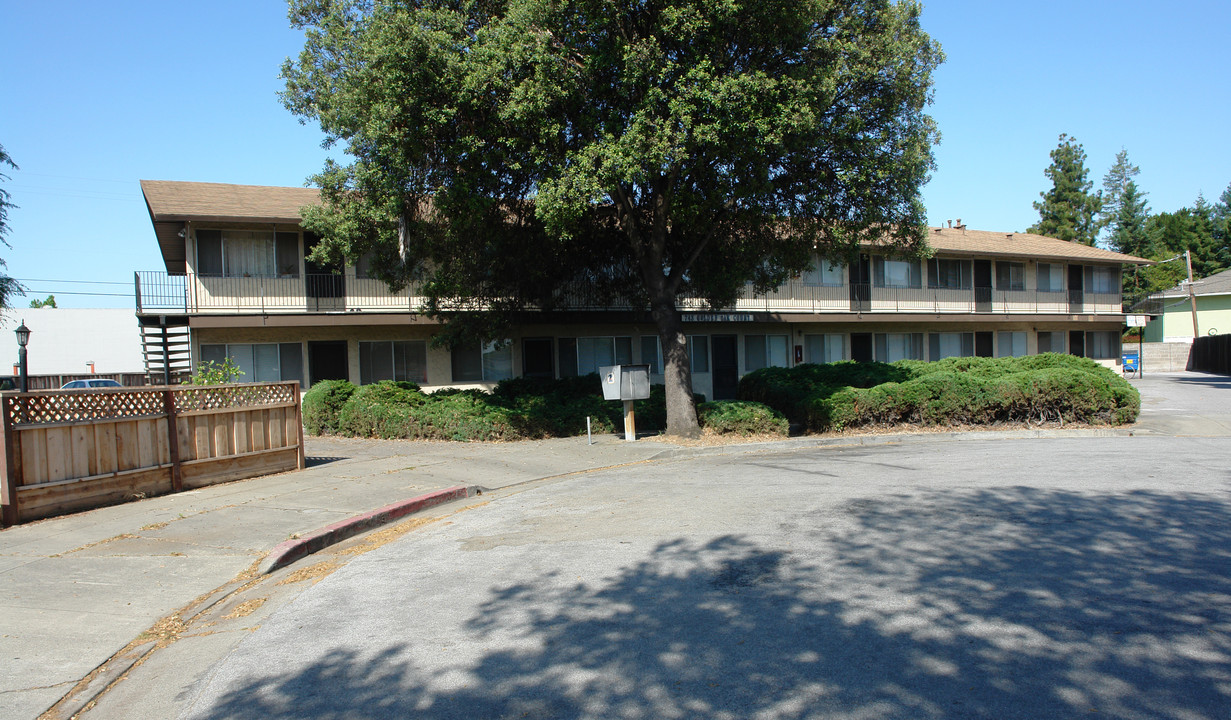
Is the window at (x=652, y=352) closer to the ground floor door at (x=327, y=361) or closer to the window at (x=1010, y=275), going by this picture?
the ground floor door at (x=327, y=361)

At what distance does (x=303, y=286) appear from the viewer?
21562 mm

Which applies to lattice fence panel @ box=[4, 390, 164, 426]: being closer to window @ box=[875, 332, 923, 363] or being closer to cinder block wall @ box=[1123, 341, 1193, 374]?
window @ box=[875, 332, 923, 363]

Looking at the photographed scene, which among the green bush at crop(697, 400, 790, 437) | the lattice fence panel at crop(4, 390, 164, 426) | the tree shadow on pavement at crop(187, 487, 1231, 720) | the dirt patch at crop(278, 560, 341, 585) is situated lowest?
the dirt patch at crop(278, 560, 341, 585)

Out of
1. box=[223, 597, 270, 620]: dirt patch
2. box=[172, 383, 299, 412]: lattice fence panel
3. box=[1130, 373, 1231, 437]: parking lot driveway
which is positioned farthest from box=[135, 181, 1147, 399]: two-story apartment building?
box=[223, 597, 270, 620]: dirt patch

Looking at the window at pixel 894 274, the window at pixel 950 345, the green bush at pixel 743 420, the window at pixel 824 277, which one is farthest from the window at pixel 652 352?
the window at pixel 950 345

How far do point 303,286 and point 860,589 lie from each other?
62.3 feet

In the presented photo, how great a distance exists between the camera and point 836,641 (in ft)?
16.1

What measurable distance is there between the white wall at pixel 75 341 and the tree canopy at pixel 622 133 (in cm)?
3786

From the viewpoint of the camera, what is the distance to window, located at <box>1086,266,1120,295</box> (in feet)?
126

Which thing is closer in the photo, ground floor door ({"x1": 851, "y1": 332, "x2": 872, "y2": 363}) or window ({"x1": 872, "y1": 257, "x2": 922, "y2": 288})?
window ({"x1": 872, "y1": 257, "x2": 922, "y2": 288})

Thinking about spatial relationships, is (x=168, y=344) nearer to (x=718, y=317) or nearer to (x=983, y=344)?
(x=718, y=317)

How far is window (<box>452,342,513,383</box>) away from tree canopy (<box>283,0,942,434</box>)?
4.35 m

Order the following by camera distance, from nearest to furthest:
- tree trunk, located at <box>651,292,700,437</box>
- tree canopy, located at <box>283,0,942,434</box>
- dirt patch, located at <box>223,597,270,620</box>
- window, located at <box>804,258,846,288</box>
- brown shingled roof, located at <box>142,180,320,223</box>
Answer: dirt patch, located at <box>223,597,270,620</box>, tree canopy, located at <box>283,0,942,434</box>, tree trunk, located at <box>651,292,700,437</box>, brown shingled roof, located at <box>142,180,320,223</box>, window, located at <box>804,258,846,288</box>

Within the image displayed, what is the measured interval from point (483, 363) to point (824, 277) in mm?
14021
